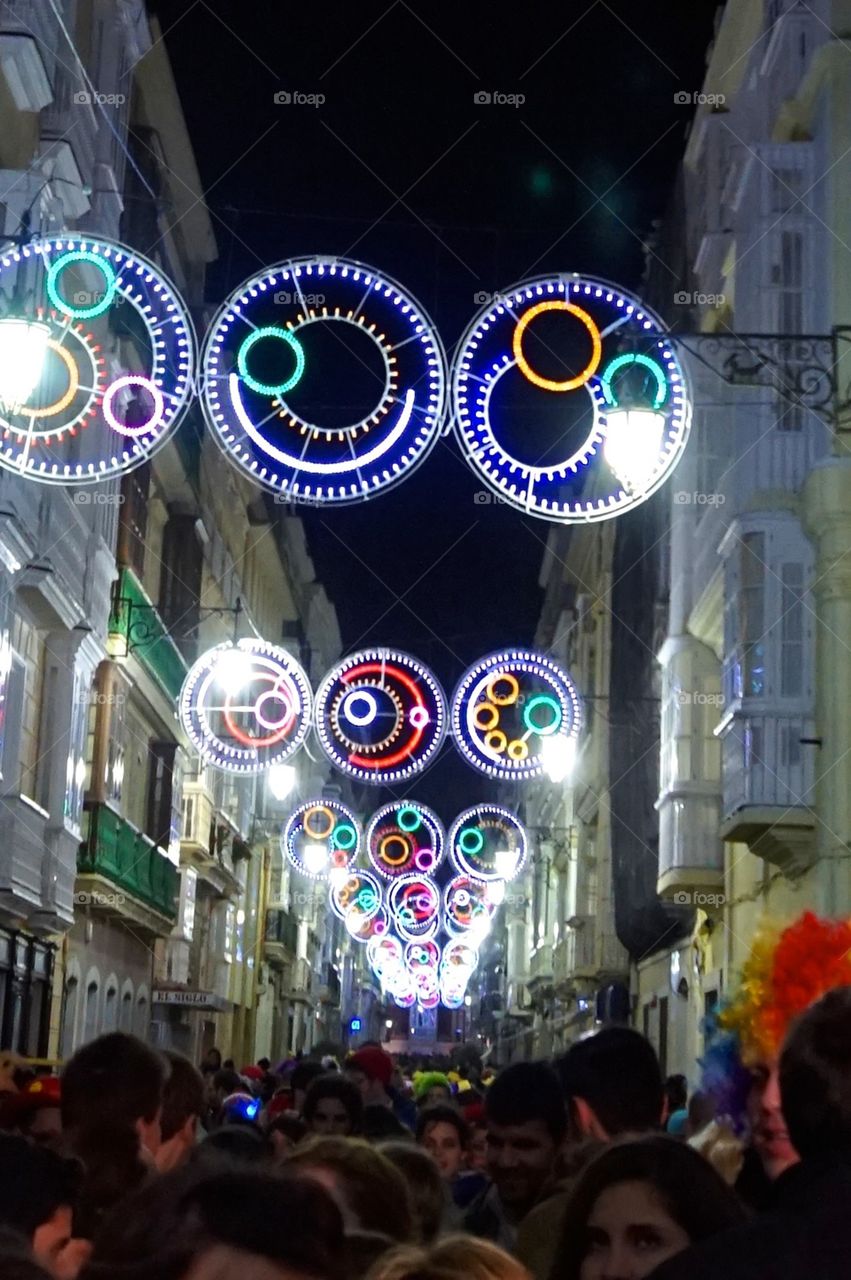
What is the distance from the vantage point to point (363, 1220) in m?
5.54

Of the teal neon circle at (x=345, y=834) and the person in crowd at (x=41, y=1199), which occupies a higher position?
the teal neon circle at (x=345, y=834)

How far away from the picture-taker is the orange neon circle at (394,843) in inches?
1657

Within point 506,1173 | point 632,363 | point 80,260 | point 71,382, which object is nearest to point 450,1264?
point 506,1173

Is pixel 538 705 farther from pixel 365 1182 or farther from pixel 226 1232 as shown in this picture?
pixel 226 1232

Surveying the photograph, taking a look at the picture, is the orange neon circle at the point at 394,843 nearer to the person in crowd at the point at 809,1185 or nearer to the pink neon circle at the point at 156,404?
the pink neon circle at the point at 156,404

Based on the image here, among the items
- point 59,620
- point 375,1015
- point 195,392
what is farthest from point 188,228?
point 375,1015

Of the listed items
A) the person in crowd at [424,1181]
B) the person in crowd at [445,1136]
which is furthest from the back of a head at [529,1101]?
the person in crowd at [445,1136]

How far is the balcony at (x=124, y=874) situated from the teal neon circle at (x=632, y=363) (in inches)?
718

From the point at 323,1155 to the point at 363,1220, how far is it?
10.1 inches

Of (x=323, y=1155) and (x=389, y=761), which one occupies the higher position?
(x=389, y=761)

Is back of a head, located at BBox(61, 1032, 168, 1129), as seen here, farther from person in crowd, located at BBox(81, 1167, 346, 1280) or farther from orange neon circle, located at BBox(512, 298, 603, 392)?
orange neon circle, located at BBox(512, 298, 603, 392)

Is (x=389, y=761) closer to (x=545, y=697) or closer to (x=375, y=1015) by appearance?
(x=545, y=697)

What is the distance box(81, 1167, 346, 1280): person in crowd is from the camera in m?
2.88

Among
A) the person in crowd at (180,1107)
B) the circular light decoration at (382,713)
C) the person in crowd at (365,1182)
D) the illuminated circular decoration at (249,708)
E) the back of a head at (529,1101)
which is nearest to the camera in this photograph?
the person in crowd at (365,1182)
